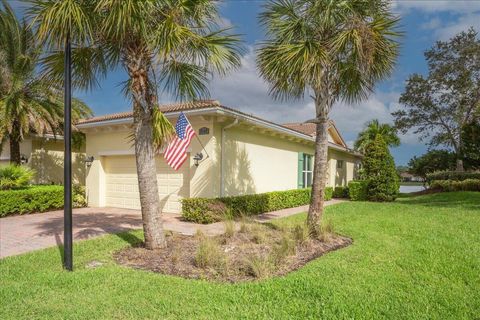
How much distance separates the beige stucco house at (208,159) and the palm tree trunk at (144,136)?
3734 millimetres

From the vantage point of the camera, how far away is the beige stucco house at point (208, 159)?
1157 centimetres

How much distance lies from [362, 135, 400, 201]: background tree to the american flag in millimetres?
11959

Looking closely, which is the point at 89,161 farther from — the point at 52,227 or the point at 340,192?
the point at 340,192

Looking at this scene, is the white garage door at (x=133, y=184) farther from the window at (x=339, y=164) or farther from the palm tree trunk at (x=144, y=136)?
the window at (x=339, y=164)

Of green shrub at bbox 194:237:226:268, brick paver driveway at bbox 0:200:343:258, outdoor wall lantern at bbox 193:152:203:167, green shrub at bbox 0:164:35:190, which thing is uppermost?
outdoor wall lantern at bbox 193:152:203:167

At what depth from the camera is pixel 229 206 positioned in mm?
11234

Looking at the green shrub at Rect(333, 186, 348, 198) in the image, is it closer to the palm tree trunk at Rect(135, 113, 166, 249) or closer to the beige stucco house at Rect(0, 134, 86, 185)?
the beige stucco house at Rect(0, 134, 86, 185)

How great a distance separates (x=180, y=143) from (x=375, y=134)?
20021mm

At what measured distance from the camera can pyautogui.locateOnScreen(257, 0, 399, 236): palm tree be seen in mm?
7895

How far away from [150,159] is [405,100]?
30746 mm

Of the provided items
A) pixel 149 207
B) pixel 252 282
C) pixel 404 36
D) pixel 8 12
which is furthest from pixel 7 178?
pixel 404 36

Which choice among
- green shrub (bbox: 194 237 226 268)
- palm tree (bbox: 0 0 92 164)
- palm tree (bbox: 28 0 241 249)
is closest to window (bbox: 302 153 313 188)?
palm tree (bbox: 28 0 241 249)

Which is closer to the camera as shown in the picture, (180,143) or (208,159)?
(180,143)

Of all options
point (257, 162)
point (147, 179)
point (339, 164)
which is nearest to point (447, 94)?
point (339, 164)
